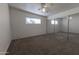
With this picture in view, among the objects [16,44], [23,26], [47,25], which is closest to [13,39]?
[16,44]

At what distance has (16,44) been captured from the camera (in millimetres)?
1042

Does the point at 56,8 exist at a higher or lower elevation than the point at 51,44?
higher

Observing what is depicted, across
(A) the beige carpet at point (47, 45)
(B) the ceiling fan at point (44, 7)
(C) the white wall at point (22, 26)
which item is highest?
(B) the ceiling fan at point (44, 7)

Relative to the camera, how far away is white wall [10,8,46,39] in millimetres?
1028

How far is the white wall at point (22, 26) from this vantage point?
1028 mm

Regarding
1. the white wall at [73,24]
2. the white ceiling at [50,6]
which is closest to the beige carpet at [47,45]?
the white wall at [73,24]

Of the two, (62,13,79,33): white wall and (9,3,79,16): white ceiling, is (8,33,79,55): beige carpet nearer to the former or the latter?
(62,13,79,33): white wall

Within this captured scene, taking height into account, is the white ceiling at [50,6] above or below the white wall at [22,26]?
above

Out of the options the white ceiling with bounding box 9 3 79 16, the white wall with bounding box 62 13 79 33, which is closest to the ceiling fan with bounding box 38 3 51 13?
the white ceiling with bounding box 9 3 79 16

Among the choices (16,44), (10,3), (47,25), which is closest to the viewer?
(10,3)

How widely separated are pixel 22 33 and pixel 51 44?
42cm

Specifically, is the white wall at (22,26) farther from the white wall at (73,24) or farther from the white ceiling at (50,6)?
the white wall at (73,24)

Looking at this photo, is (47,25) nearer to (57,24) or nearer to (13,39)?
(57,24)
